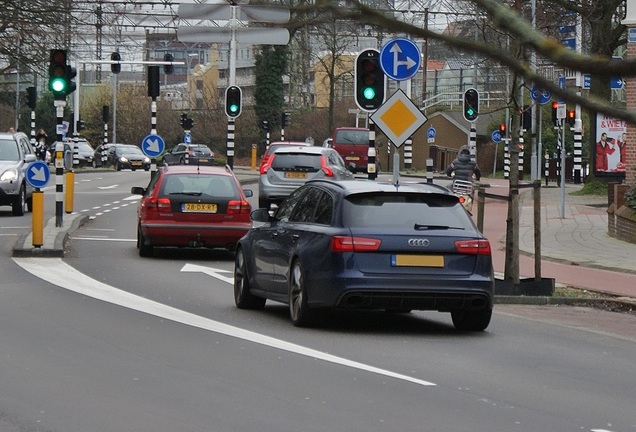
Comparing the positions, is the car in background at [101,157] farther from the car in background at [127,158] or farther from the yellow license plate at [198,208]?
the yellow license plate at [198,208]

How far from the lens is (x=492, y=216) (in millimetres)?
35094

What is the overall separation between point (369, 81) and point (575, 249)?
510cm

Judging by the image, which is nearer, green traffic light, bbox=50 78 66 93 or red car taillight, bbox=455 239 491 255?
red car taillight, bbox=455 239 491 255

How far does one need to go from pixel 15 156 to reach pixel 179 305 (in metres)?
17.2

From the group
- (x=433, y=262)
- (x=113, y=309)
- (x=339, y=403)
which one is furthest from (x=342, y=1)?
(x=113, y=309)

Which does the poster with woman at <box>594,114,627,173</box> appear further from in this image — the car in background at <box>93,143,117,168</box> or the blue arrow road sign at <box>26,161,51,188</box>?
the car in background at <box>93,143,117,168</box>

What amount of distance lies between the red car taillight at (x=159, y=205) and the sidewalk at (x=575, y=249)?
5082mm

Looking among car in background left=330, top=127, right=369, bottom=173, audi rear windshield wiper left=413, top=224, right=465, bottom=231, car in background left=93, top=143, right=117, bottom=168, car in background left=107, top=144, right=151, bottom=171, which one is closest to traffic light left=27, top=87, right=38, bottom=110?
car in background left=330, top=127, right=369, bottom=173

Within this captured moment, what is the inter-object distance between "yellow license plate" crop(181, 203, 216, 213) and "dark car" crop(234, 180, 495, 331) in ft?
27.0

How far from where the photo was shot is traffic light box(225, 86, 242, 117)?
129 ft

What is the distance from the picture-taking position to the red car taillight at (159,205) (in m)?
21.0

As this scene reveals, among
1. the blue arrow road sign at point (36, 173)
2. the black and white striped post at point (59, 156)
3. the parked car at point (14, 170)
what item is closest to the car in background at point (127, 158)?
the parked car at point (14, 170)

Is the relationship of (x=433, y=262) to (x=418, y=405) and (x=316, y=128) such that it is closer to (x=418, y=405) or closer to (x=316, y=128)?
(x=418, y=405)

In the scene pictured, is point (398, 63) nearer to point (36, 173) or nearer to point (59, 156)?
point (36, 173)
